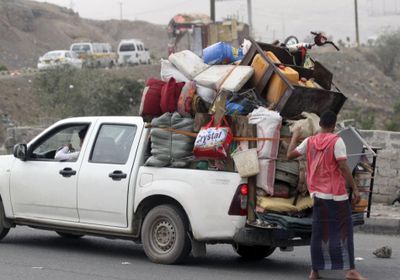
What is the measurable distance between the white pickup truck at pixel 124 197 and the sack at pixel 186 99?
0.57 metres

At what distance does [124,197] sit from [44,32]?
10379 cm

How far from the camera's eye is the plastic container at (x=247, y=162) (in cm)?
898

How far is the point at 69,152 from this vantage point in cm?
1093

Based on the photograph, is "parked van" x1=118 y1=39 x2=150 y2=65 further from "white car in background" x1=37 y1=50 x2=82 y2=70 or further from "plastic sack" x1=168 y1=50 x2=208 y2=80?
"plastic sack" x1=168 y1=50 x2=208 y2=80

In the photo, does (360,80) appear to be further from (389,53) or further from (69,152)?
(69,152)

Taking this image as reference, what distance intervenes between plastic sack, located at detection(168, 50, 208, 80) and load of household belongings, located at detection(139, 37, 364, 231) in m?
0.01

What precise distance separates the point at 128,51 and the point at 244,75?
6276 centimetres

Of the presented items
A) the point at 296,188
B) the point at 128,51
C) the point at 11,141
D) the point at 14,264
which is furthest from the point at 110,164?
the point at 128,51

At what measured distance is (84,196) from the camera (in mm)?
10461

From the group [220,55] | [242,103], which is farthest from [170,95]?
[242,103]

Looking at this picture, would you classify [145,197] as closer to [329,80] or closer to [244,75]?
[244,75]

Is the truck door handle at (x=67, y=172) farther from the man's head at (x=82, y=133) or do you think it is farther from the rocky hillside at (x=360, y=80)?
the rocky hillside at (x=360, y=80)

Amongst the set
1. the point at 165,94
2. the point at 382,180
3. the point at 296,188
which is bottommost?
the point at 382,180

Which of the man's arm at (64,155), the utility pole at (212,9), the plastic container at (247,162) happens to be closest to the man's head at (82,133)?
the man's arm at (64,155)
